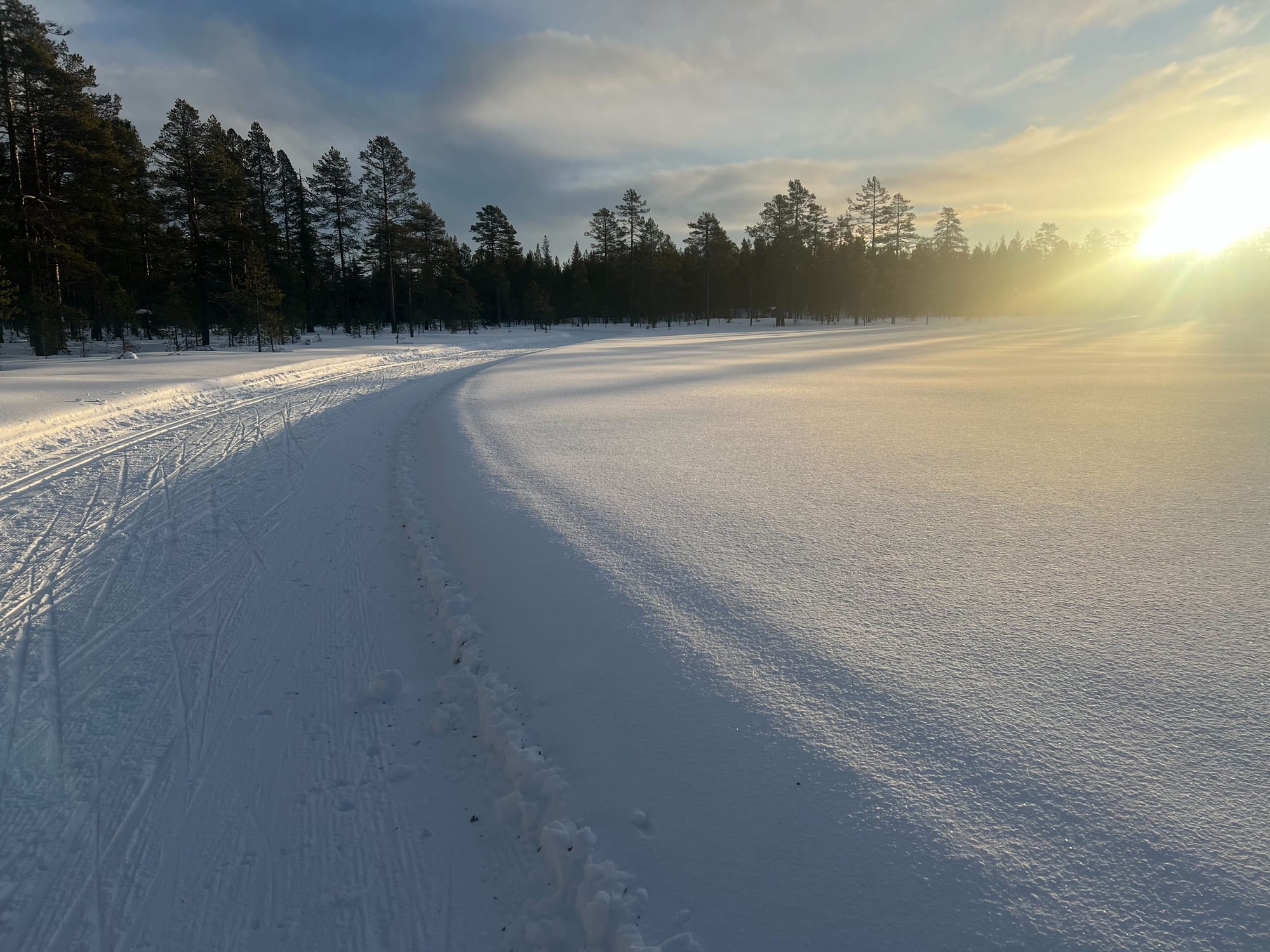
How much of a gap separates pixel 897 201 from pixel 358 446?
7170cm

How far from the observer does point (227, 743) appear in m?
3.26

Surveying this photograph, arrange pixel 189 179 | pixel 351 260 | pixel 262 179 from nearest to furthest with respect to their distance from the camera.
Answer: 1. pixel 189 179
2. pixel 262 179
3. pixel 351 260

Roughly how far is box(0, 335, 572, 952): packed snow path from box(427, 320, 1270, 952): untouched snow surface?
393 millimetres

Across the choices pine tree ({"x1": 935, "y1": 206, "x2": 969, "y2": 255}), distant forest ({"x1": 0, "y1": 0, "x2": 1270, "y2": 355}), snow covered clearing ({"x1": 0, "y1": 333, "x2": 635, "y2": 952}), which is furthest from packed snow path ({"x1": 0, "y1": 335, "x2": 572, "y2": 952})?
pine tree ({"x1": 935, "y1": 206, "x2": 969, "y2": 255})

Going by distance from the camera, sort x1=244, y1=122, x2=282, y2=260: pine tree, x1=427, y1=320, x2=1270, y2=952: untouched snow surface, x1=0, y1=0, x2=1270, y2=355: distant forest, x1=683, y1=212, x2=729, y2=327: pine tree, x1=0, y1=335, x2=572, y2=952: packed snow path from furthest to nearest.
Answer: x1=683, y1=212, x2=729, y2=327: pine tree, x1=244, y1=122, x2=282, y2=260: pine tree, x1=0, y1=0, x2=1270, y2=355: distant forest, x1=0, y1=335, x2=572, y2=952: packed snow path, x1=427, y1=320, x2=1270, y2=952: untouched snow surface

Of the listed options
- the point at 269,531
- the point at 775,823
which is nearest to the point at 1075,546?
the point at 775,823

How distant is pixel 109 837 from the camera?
8.73 ft

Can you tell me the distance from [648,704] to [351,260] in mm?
62727

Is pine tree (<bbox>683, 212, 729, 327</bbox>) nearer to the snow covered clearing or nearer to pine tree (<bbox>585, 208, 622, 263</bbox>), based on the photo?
pine tree (<bbox>585, 208, 622, 263</bbox>)

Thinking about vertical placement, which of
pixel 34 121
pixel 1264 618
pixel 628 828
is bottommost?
pixel 628 828

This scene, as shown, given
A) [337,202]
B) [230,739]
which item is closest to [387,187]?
[337,202]

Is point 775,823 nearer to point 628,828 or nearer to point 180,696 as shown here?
point 628,828

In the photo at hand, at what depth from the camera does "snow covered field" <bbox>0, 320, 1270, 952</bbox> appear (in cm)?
228

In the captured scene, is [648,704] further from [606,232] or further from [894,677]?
[606,232]
